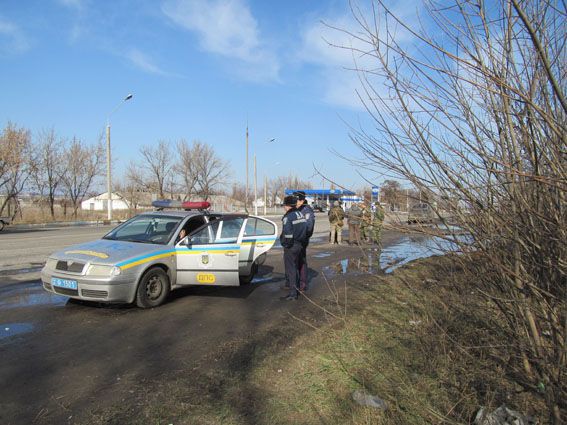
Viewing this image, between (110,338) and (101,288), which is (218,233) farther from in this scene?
(110,338)

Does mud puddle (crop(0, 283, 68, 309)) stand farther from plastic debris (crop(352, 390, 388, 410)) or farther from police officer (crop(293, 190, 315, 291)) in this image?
plastic debris (crop(352, 390, 388, 410))

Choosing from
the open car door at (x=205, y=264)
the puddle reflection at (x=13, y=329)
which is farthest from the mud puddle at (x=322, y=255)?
the puddle reflection at (x=13, y=329)

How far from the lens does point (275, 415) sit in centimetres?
308

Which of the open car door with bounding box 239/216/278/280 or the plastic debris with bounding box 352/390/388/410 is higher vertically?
the open car door with bounding box 239/216/278/280

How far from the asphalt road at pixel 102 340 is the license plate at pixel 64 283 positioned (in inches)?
16.5

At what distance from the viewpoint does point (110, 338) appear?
188 inches

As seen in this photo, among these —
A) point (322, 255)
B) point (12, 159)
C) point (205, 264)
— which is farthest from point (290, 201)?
point (12, 159)

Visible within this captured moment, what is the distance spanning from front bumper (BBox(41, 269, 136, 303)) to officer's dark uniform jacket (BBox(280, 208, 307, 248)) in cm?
256

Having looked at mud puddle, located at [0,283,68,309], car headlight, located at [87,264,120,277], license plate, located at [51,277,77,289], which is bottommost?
mud puddle, located at [0,283,68,309]

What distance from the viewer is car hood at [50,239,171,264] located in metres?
5.69

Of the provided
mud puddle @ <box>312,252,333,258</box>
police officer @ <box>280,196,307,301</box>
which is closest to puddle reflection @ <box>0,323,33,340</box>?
police officer @ <box>280,196,307,301</box>

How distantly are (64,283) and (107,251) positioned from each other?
27.3 inches

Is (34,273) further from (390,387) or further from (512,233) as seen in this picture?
(512,233)

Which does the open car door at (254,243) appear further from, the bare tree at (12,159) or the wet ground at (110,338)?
the bare tree at (12,159)
